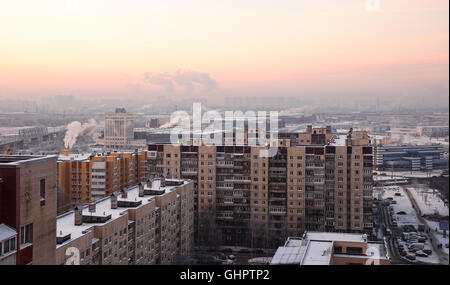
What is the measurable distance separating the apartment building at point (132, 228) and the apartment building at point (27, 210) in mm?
1343

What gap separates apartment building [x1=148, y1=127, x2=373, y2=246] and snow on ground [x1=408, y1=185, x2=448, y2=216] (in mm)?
774

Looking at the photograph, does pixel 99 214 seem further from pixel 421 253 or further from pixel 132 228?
pixel 421 253

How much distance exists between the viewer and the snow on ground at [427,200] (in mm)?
6859

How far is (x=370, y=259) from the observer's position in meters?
3.77

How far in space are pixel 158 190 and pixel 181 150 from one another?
232 centimetres

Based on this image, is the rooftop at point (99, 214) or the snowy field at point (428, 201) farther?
the snowy field at point (428, 201)

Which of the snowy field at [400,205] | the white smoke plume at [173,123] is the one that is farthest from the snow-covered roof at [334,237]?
the white smoke plume at [173,123]

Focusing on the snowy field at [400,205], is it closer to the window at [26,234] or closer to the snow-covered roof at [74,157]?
the snow-covered roof at [74,157]

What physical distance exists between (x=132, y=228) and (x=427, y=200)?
4.96 metres

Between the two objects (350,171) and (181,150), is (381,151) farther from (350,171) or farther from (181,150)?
(181,150)

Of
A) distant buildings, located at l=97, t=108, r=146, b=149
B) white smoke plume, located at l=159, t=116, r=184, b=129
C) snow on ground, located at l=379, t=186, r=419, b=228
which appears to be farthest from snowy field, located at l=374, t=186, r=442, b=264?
distant buildings, located at l=97, t=108, r=146, b=149
